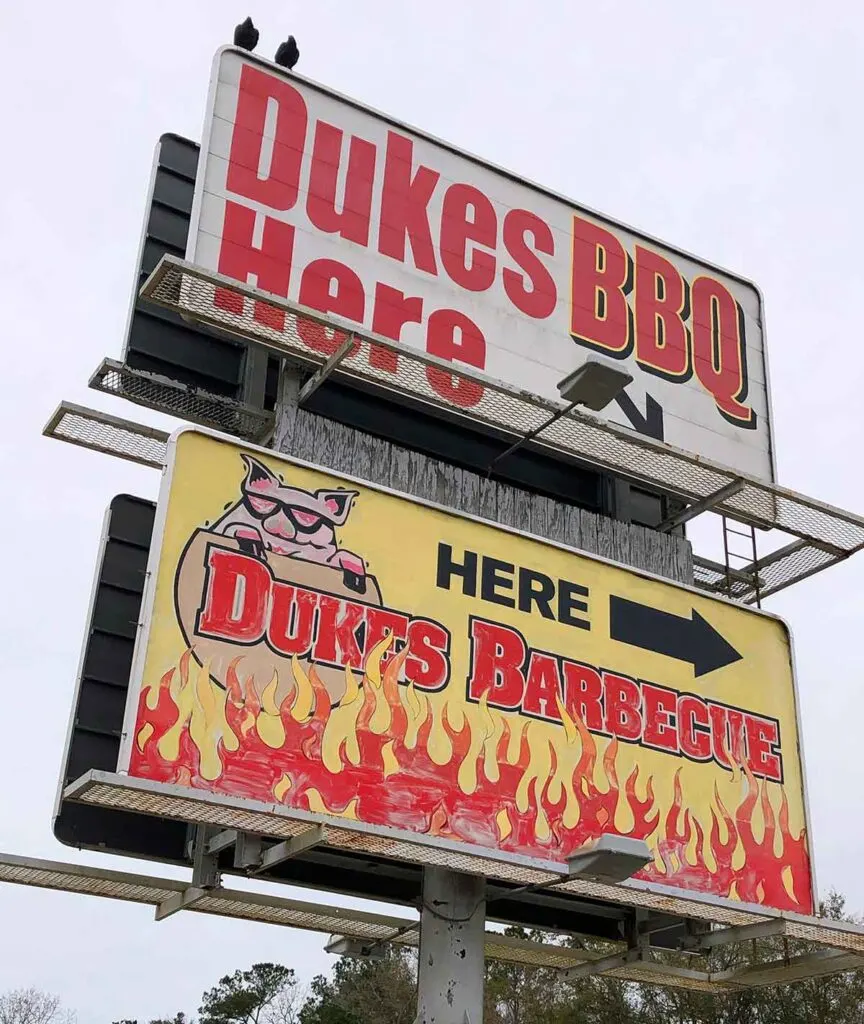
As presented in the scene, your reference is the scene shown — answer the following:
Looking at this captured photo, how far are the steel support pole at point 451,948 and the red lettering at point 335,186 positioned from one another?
5.64 metres

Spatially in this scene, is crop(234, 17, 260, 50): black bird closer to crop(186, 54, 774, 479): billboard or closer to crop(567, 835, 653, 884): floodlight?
crop(186, 54, 774, 479): billboard

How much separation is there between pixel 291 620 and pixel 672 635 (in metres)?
3.75

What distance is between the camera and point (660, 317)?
43.0ft

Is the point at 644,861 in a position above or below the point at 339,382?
below

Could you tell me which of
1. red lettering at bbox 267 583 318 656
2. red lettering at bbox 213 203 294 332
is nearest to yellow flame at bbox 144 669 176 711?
red lettering at bbox 267 583 318 656

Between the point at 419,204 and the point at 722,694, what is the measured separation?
5363 mm

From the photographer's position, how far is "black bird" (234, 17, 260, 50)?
37.6 ft

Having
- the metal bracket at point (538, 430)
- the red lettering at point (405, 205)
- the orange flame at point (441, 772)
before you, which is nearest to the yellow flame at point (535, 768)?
the orange flame at point (441, 772)

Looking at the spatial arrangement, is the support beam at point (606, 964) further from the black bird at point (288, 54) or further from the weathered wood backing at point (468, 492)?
the black bird at point (288, 54)

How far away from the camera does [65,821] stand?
9.34 m

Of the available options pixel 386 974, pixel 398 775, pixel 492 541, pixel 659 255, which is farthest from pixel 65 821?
pixel 386 974

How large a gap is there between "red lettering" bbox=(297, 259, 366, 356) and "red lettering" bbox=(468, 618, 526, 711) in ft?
8.56

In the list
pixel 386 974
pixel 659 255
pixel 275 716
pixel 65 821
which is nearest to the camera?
pixel 275 716

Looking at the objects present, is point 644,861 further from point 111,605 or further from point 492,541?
point 111,605
